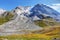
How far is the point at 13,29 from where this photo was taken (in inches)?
4702

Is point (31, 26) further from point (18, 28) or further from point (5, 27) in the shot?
point (5, 27)

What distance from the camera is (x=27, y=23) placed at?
12738cm

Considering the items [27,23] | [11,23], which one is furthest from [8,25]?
[27,23]

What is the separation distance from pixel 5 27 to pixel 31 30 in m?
16.6

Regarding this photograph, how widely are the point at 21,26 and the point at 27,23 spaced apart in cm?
474

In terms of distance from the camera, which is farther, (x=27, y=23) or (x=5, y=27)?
(x=27, y=23)

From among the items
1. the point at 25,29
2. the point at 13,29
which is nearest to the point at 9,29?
the point at 13,29

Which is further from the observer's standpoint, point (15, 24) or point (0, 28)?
point (15, 24)

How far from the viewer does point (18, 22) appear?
426ft

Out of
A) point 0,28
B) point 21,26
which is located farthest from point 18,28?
point 0,28

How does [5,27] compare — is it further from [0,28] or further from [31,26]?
[31,26]

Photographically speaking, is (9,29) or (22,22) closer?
(9,29)

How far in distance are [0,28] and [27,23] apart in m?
20.0

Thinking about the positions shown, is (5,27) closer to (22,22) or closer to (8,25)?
(8,25)
